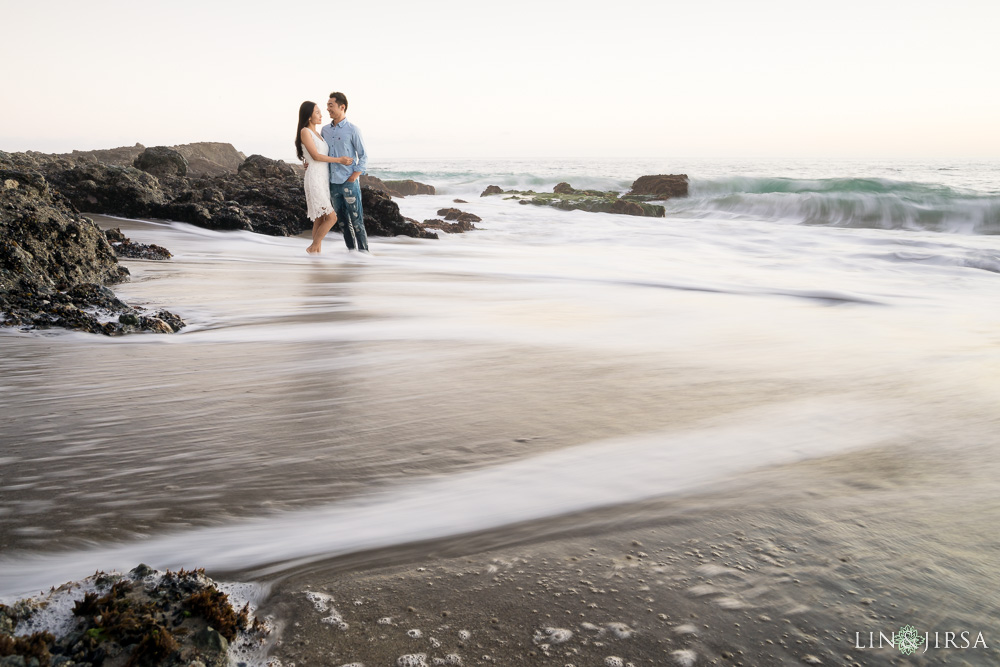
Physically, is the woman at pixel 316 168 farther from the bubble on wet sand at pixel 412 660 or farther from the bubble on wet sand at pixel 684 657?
the bubble on wet sand at pixel 684 657

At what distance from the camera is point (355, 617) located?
1.42 m

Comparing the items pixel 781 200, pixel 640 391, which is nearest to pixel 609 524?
pixel 640 391

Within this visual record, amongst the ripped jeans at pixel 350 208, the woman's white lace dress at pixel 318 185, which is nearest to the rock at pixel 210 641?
the woman's white lace dress at pixel 318 185

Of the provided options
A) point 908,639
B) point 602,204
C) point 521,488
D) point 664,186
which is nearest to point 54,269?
point 521,488

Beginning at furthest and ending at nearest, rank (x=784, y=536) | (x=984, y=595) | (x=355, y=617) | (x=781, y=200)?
1. (x=781, y=200)
2. (x=784, y=536)
3. (x=984, y=595)
4. (x=355, y=617)

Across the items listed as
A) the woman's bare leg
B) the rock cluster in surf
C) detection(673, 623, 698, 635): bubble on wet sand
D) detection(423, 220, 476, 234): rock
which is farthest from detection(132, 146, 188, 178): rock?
detection(673, 623, 698, 635): bubble on wet sand

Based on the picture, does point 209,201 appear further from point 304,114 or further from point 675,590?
point 675,590

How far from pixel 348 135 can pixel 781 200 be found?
15.5m

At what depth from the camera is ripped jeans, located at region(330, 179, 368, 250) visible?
8.32m

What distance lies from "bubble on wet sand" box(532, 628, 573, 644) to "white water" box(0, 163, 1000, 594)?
47cm

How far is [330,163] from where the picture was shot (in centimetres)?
820

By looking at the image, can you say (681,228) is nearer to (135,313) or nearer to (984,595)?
(135,313)

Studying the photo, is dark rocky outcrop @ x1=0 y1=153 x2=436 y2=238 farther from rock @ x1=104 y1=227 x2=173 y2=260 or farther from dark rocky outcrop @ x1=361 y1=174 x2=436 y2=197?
dark rocky outcrop @ x1=361 y1=174 x2=436 y2=197

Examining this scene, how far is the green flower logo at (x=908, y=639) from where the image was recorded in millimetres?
1376
